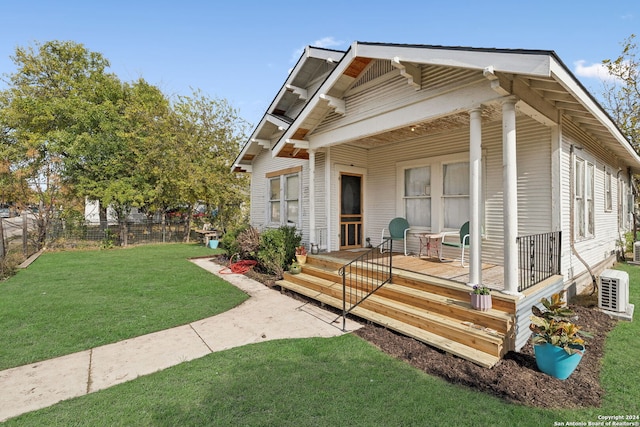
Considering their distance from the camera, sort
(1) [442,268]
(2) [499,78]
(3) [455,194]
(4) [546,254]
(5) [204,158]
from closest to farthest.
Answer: (2) [499,78], (4) [546,254], (1) [442,268], (3) [455,194], (5) [204,158]

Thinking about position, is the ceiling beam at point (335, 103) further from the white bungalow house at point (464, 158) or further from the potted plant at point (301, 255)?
the potted plant at point (301, 255)

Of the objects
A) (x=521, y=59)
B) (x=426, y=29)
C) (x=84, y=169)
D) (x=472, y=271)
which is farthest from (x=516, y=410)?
(x=84, y=169)

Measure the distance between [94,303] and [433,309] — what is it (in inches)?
236

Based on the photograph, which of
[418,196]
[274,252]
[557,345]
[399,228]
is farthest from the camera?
[274,252]

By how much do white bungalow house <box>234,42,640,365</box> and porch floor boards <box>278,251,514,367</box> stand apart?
0.21 m

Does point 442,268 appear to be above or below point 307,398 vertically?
above

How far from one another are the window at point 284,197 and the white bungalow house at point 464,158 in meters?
Result: 0.05

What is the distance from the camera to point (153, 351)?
3.76m

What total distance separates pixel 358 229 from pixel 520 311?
482cm

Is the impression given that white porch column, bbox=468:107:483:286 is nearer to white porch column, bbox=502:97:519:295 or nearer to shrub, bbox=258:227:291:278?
white porch column, bbox=502:97:519:295

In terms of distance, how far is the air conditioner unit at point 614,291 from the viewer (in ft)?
15.5

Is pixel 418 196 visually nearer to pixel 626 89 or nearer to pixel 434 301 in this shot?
pixel 434 301

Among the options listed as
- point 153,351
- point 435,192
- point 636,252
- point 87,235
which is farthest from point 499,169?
point 87,235

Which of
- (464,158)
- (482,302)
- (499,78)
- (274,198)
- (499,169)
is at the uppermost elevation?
(499,78)
